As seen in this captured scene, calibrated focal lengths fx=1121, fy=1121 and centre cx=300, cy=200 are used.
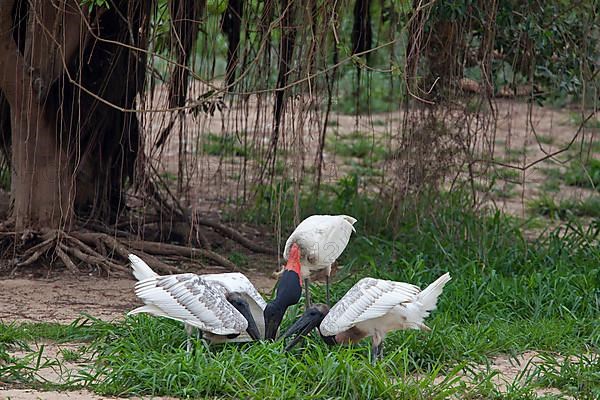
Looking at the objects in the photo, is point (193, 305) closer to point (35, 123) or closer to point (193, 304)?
point (193, 304)

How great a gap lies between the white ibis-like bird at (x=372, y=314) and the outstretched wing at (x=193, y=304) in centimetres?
28

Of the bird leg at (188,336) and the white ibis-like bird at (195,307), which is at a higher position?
the white ibis-like bird at (195,307)

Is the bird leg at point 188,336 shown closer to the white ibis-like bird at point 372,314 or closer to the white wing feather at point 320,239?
the white ibis-like bird at point 372,314

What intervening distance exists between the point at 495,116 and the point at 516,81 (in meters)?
0.74

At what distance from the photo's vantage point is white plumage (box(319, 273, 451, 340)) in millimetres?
4930

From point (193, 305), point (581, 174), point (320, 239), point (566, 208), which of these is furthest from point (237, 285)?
point (581, 174)

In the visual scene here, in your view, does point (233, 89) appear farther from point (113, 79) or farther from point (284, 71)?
point (113, 79)

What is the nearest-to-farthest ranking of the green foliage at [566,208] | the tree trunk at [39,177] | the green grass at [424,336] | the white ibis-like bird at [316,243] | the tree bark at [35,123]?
the green grass at [424,336] → the white ibis-like bird at [316,243] → the tree bark at [35,123] → the tree trunk at [39,177] → the green foliage at [566,208]

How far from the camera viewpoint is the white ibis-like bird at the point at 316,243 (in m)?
5.50

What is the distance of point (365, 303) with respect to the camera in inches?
196

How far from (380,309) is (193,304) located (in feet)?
2.72

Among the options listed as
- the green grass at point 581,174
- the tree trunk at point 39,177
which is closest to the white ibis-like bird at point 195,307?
the tree trunk at point 39,177

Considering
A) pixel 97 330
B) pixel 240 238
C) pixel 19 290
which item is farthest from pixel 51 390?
pixel 240 238

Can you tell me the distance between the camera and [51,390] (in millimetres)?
4543
